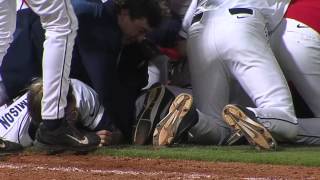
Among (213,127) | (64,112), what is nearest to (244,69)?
(213,127)

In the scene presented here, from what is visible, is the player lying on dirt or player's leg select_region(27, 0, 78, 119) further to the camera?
the player lying on dirt

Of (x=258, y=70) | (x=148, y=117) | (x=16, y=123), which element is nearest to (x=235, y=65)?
(x=258, y=70)

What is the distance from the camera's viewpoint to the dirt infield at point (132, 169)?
327 centimetres

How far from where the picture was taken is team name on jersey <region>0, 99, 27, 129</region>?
173 inches

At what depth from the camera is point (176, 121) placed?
13.6 feet

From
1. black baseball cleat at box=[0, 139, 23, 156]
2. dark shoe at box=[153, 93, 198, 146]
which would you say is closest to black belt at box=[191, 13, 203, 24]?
dark shoe at box=[153, 93, 198, 146]

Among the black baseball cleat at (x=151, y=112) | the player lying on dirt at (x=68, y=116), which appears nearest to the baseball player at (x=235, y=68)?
the black baseball cleat at (x=151, y=112)

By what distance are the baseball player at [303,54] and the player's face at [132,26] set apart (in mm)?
842

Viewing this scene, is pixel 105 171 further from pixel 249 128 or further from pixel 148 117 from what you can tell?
pixel 148 117

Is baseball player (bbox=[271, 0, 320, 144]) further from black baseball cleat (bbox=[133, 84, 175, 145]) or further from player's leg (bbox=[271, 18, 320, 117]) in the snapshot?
black baseball cleat (bbox=[133, 84, 175, 145])

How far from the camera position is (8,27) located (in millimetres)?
3977

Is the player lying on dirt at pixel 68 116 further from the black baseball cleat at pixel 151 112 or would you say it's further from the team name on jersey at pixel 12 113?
the black baseball cleat at pixel 151 112

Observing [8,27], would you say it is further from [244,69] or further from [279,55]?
[279,55]

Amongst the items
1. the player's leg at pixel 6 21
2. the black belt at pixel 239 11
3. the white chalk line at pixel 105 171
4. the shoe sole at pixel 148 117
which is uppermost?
the player's leg at pixel 6 21
